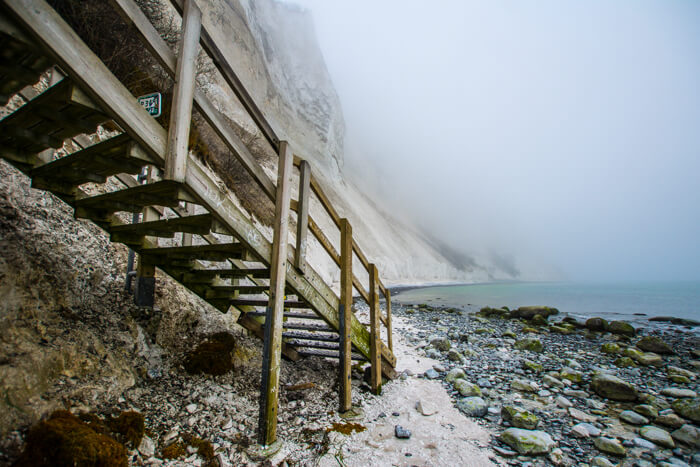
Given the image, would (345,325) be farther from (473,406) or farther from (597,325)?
(597,325)

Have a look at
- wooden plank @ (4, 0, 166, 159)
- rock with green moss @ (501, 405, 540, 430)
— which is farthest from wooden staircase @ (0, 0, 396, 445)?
rock with green moss @ (501, 405, 540, 430)

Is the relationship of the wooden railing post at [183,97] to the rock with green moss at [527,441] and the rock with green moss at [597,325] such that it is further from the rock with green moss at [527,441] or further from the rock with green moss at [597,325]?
the rock with green moss at [597,325]

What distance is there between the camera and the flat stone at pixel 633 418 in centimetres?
459

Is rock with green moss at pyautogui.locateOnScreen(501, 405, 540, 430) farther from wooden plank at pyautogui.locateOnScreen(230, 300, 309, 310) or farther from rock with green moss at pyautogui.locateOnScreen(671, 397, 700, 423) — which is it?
wooden plank at pyautogui.locateOnScreen(230, 300, 309, 310)

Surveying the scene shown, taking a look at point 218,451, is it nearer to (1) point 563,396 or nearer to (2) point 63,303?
(2) point 63,303

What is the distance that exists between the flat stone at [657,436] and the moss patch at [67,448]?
6010 millimetres

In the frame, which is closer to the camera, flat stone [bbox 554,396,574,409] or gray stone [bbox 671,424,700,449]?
gray stone [bbox 671,424,700,449]

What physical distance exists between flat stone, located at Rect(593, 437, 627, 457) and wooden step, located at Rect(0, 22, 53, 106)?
6378 millimetres

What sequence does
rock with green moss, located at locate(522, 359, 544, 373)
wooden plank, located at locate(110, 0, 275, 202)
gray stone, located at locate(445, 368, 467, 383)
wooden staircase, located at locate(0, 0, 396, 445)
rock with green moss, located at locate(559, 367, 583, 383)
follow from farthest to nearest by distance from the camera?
rock with green moss, located at locate(522, 359, 544, 373), rock with green moss, located at locate(559, 367, 583, 383), gray stone, located at locate(445, 368, 467, 383), wooden plank, located at locate(110, 0, 275, 202), wooden staircase, located at locate(0, 0, 396, 445)

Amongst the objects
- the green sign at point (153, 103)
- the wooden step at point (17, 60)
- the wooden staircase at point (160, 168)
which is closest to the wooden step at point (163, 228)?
the wooden staircase at point (160, 168)

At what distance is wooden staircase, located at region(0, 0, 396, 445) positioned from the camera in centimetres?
195

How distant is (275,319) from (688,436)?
5.59 metres

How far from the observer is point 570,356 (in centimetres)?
927

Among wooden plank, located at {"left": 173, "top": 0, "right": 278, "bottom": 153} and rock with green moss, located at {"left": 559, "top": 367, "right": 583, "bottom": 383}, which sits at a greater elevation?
wooden plank, located at {"left": 173, "top": 0, "right": 278, "bottom": 153}
